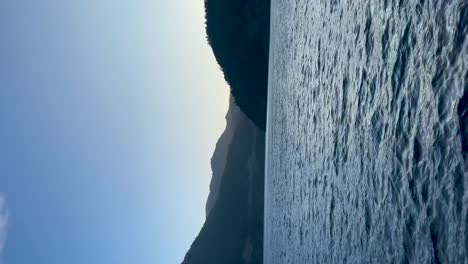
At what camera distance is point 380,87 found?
0.67m

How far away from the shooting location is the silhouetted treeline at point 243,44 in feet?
22.4

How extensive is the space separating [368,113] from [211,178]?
20003 millimetres

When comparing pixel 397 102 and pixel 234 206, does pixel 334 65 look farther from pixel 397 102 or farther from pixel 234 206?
pixel 234 206

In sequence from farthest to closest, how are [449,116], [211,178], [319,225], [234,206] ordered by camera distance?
[211,178] → [234,206] → [319,225] → [449,116]

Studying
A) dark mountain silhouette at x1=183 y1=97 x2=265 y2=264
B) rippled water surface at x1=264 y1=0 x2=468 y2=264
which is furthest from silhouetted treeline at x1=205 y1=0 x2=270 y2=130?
rippled water surface at x1=264 y1=0 x2=468 y2=264

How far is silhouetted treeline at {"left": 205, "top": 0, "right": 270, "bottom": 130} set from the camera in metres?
6.84

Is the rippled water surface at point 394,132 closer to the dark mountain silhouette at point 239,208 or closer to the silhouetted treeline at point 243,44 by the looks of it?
the silhouetted treeline at point 243,44

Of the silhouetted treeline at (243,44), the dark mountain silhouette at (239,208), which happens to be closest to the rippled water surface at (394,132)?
the silhouetted treeline at (243,44)

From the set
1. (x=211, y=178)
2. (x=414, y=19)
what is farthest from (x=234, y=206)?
(x=414, y=19)

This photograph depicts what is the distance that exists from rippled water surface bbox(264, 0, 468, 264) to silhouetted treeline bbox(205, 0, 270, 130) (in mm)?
5791

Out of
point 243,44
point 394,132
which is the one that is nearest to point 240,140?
point 243,44

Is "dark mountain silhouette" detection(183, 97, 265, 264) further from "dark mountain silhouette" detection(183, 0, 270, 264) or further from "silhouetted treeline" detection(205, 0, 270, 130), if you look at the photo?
"silhouetted treeline" detection(205, 0, 270, 130)

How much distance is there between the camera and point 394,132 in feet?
1.98

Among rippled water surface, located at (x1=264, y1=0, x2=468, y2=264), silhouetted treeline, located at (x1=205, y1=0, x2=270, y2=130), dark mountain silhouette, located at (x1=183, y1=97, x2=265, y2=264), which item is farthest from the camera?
dark mountain silhouette, located at (x1=183, y1=97, x2=265, y2=264)
